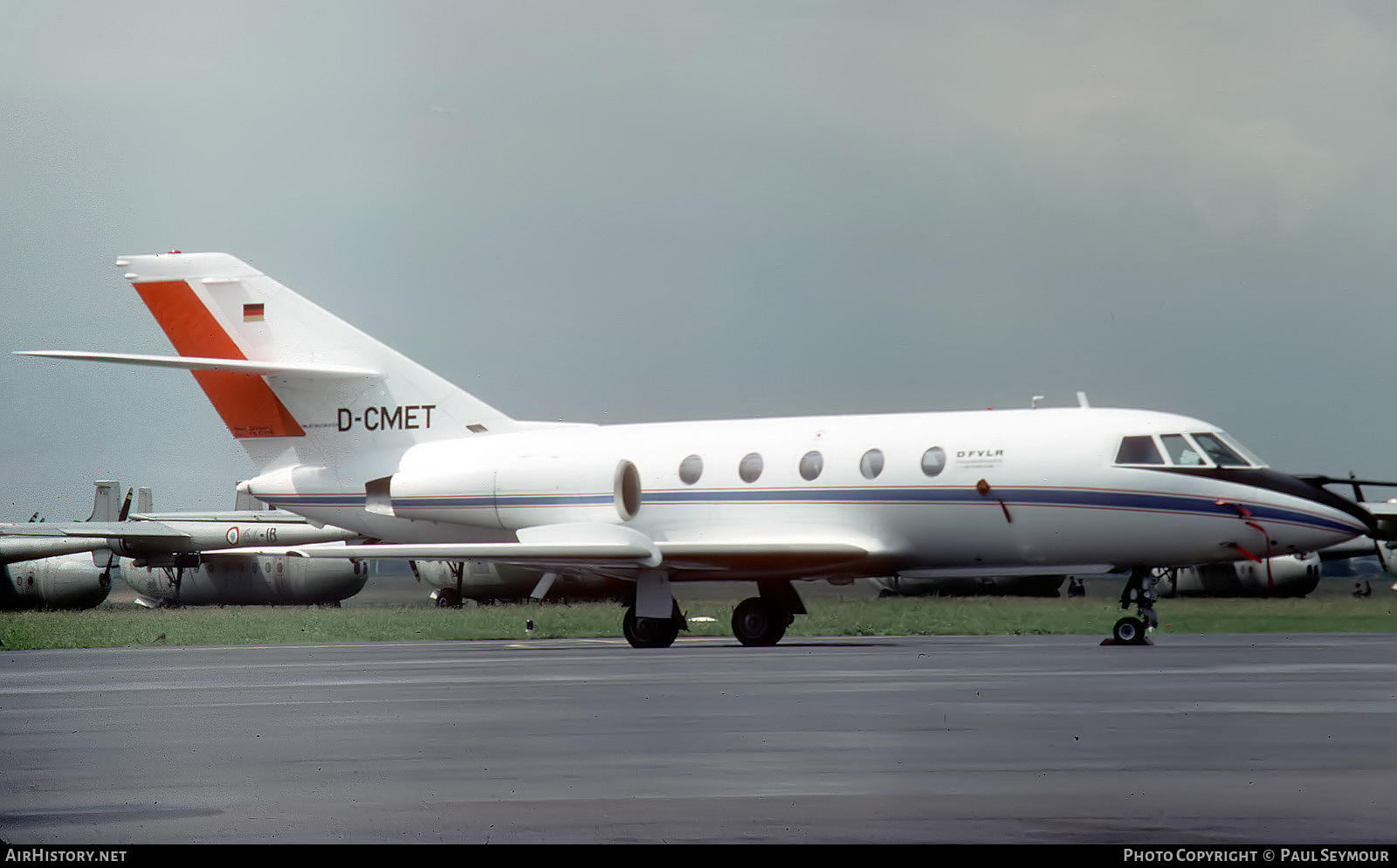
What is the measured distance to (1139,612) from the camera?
22969 mm

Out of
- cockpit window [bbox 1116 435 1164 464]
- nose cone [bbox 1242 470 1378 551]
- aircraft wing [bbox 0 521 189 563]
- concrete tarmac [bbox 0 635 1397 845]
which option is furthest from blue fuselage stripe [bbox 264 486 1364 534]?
aircraft wing [bbox 0 521 189 563]

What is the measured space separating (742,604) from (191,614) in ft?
70.5

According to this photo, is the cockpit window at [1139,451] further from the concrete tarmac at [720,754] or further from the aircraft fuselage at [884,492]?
the concrete tarmac at [720,754]

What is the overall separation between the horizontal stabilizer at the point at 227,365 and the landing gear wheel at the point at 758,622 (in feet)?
24.8

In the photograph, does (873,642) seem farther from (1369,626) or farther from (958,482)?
(1369,626)

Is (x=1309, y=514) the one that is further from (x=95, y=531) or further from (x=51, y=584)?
(x=51, y=584)

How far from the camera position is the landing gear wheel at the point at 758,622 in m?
25.6

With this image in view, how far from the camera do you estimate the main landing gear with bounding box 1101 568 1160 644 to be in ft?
74.5

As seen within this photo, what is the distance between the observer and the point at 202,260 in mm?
29828

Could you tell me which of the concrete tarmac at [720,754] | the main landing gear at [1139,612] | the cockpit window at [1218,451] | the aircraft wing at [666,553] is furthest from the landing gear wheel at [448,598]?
the concrete tarmac at [720,754]

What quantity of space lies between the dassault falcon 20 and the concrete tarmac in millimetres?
5232

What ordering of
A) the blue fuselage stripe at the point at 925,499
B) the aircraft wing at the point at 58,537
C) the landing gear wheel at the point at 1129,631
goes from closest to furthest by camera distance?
the landing gear wheel at the point at 1129,631, the blue fuselage stripe at the point at 925,499, the aircraft wing at the point at 58,537

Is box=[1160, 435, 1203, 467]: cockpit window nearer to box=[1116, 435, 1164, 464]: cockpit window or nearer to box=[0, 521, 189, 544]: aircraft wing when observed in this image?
box=[1116, 435, 1164, 464]: cockpit window

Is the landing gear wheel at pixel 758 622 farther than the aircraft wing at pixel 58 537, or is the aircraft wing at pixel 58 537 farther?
the aircraft wing at pixel 58 537
